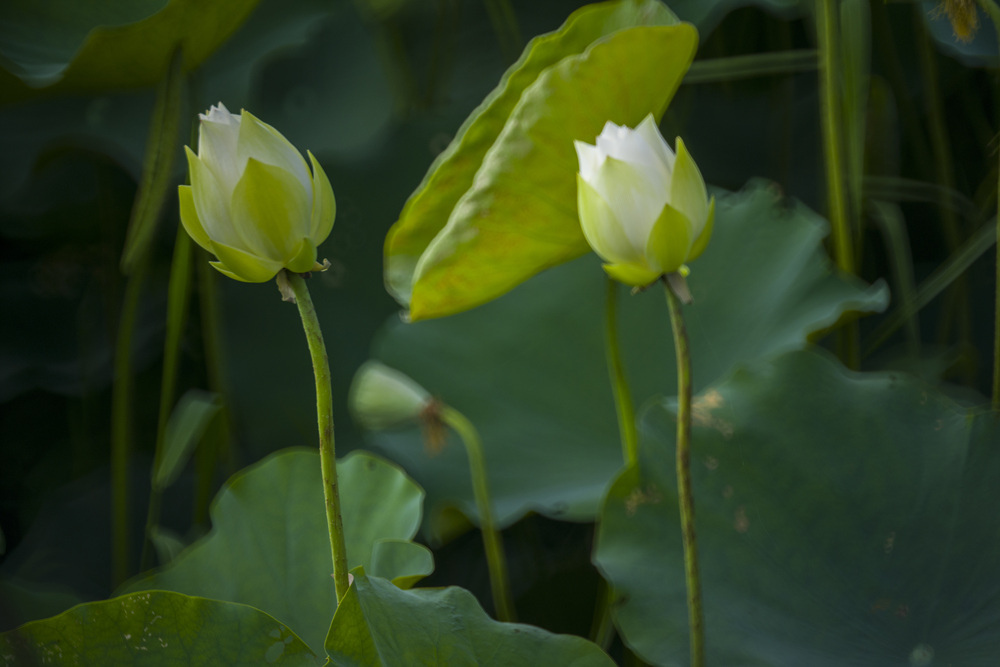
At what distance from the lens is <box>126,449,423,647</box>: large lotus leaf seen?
1.62 ft

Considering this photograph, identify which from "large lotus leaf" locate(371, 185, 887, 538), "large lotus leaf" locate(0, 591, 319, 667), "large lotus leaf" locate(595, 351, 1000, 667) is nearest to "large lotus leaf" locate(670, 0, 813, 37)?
"large lotus leaf" locate(371, 185, 887, 538)

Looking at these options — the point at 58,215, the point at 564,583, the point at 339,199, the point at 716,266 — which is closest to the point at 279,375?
the point at 339,199

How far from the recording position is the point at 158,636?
1.16 feet

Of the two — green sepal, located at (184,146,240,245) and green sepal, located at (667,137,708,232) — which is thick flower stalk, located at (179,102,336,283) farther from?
green sepal, located at (667,137,708,232)

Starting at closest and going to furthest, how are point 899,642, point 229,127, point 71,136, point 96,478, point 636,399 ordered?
point 229,127 < point 899,642 < point 636,399 < point 71,136 < point 96,478

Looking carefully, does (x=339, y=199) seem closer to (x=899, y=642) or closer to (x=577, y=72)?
(x=577, y=72)

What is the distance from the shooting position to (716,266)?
0.73 meters

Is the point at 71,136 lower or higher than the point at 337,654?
higher

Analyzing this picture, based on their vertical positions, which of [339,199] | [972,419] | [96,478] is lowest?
[96,478]

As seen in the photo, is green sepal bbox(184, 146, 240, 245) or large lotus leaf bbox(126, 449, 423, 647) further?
large lotus leaf bbox(126, 449, 423, 647)

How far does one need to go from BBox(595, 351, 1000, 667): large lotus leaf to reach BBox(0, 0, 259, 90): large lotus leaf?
0.46 m

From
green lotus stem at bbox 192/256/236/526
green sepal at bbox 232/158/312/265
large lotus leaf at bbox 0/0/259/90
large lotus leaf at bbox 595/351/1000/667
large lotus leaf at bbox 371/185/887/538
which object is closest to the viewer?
green sepal at bbox 232/158/312/265

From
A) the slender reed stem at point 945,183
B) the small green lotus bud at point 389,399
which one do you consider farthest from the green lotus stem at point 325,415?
the slender reed stem at point 945,183

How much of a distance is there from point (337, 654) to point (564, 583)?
52 centimetres
